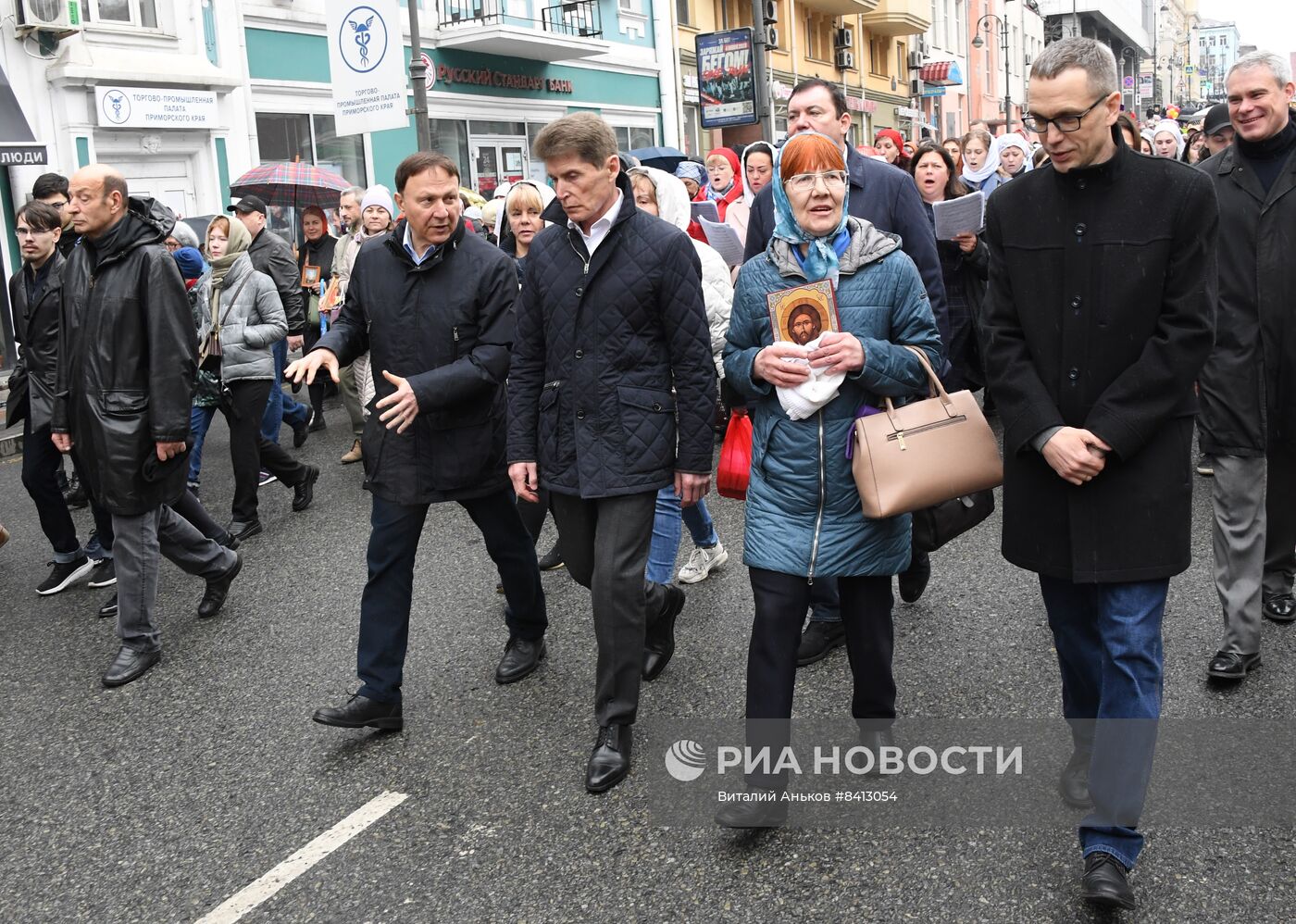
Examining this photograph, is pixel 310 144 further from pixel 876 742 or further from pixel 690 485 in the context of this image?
pixel 876 742

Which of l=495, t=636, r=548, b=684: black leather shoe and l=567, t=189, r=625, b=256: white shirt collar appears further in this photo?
l=495, t=636, r=548, b=684: black leather shoe

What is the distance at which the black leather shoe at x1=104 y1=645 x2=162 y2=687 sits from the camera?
508 cm

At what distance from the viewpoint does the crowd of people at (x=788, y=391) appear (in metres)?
3.06

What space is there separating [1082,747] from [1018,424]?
986 mm

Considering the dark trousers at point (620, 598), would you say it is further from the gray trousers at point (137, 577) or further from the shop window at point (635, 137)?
Answer: the shop window at point (635, 137)

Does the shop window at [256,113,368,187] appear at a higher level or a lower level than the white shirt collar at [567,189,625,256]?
higher

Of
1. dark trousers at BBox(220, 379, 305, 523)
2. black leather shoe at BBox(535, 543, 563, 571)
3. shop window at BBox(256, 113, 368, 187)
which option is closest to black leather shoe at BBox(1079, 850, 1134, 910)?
black leather shoe at BBox(535, 543, 563, 571)

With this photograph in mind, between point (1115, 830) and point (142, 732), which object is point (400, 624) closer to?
point (142, 732)

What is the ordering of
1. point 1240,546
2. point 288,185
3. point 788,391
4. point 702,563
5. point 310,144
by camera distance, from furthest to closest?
point 310,144 → point 288,185 → point 702,563 → point 1240,546 → point 788,391

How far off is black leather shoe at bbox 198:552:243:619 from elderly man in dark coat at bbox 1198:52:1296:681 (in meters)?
4.16

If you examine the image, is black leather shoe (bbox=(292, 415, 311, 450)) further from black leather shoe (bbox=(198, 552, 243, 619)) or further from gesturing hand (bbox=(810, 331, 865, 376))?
gesturing hand (bbox=(810, 331, 865, 376))

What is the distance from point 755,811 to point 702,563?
265 cm

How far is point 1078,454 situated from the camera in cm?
304

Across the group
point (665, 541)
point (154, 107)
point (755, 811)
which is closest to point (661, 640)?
point (665, 541)
